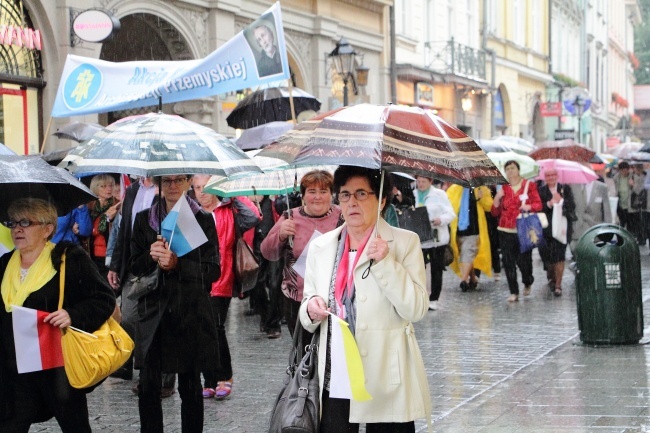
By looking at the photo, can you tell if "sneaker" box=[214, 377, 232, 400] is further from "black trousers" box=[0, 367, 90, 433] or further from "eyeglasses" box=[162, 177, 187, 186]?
"black trousers" box=[0, 367, 90, 433]

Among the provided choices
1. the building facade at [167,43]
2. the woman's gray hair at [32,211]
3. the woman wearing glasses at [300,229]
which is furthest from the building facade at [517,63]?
the woman's gray hair at [32,211]

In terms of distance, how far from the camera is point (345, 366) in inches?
192

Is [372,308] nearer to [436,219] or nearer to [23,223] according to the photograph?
[23,223]

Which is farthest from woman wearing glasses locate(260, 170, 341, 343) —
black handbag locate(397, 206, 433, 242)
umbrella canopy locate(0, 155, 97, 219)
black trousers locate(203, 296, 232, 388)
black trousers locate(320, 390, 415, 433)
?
black handbag locate(397, 206, 433, 242)

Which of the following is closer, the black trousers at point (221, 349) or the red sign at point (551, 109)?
the black trousers at point (221, 349)

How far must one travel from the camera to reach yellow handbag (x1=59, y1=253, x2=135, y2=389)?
5410 millimetres

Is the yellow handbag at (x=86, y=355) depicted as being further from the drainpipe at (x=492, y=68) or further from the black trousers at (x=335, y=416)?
the drainpipe at (x=492, y=68)

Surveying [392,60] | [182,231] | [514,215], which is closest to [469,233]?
[514,215]

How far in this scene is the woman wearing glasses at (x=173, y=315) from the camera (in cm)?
638

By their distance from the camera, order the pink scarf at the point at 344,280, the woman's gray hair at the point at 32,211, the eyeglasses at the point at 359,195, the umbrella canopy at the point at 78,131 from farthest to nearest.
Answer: the umbrella canopy at the point at 78,131
the woman's gray hair at the point at 32,211
the eyeglasses at the point at 359,195
the pink scarf at the point at 344,280

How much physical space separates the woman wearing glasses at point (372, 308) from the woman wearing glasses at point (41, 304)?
1118 mm

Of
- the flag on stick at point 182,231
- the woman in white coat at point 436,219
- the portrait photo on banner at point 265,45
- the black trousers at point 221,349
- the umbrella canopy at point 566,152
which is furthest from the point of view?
the umbrella canopy at point 566,152

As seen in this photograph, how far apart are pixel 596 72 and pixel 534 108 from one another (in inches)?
821

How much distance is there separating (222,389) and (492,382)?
2113 millimetres
